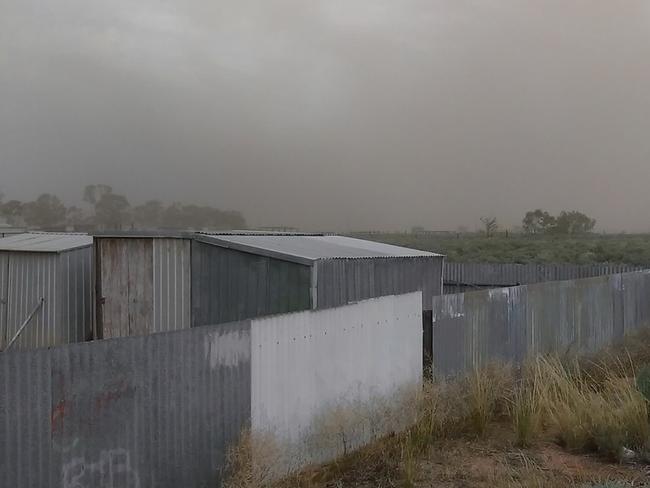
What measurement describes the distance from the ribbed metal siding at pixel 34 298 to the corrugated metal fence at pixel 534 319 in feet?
23.7

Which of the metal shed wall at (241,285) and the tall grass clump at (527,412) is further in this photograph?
the metal shed wall at (241,285)

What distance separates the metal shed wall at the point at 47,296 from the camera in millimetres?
12289

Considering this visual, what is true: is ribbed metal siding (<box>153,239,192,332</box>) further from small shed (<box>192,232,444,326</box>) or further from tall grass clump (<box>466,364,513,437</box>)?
tall grass clump (<box>466,364,513,437</box>)

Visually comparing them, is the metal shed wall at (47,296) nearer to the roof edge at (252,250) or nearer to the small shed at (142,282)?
the small shed at (142,282)

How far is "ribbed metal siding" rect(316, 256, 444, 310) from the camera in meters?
9.94

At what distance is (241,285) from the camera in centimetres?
1013

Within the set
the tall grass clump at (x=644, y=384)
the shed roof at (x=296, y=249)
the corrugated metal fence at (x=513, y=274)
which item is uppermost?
the shed roof at (x=296, y=249)

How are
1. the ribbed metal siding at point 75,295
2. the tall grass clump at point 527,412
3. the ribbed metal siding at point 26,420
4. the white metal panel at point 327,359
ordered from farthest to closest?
the ribbed metal siding at point 75,295
the tall grass clump at point 527,412
the white metal panel at point 327,359
the ribbed metal siding at point 26,420

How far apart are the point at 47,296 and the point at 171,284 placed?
10.8 feet

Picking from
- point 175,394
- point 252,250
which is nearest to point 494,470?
point 175,394

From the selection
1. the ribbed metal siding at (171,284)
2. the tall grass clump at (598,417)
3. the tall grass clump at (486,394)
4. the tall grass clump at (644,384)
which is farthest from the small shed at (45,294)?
the tall grass clump at (644,384)

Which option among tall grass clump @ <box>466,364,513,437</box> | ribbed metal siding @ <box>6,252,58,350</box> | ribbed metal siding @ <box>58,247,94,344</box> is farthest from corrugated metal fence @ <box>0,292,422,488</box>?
ribbed metal siding @ <box>6,252,58,350</box>

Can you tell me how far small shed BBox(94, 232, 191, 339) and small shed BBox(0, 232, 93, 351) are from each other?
139cm

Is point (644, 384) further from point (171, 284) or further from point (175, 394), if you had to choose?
point (171, 284)
